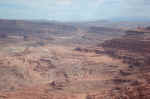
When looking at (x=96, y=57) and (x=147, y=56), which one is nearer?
(x=147, y=56)

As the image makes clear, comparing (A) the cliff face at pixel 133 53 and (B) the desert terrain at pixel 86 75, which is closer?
(B) the desert terrain at pixel 86 75

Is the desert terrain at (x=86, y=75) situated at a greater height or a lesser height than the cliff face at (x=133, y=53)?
lesser

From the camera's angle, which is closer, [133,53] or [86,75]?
[86,75]

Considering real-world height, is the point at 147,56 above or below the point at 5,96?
above

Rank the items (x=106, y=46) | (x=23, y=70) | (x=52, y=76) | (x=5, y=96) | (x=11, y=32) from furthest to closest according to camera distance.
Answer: (x=11, y=32) < (x=106, y=46) < (x=23, y=70) < (x=52, y=76) < (x=5, y=96)

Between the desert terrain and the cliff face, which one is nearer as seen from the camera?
the desert terrain

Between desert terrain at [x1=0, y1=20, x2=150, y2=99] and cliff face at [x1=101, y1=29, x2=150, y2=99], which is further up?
cliff face at [x1=101, y1=29, x2=150, y2=99]

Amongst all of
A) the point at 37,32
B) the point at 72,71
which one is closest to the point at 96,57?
the point at 72,71

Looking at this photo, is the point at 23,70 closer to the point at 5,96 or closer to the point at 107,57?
the point at 5,96

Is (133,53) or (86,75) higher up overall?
(133,53)

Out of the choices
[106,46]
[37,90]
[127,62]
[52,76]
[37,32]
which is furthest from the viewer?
[37,32]
